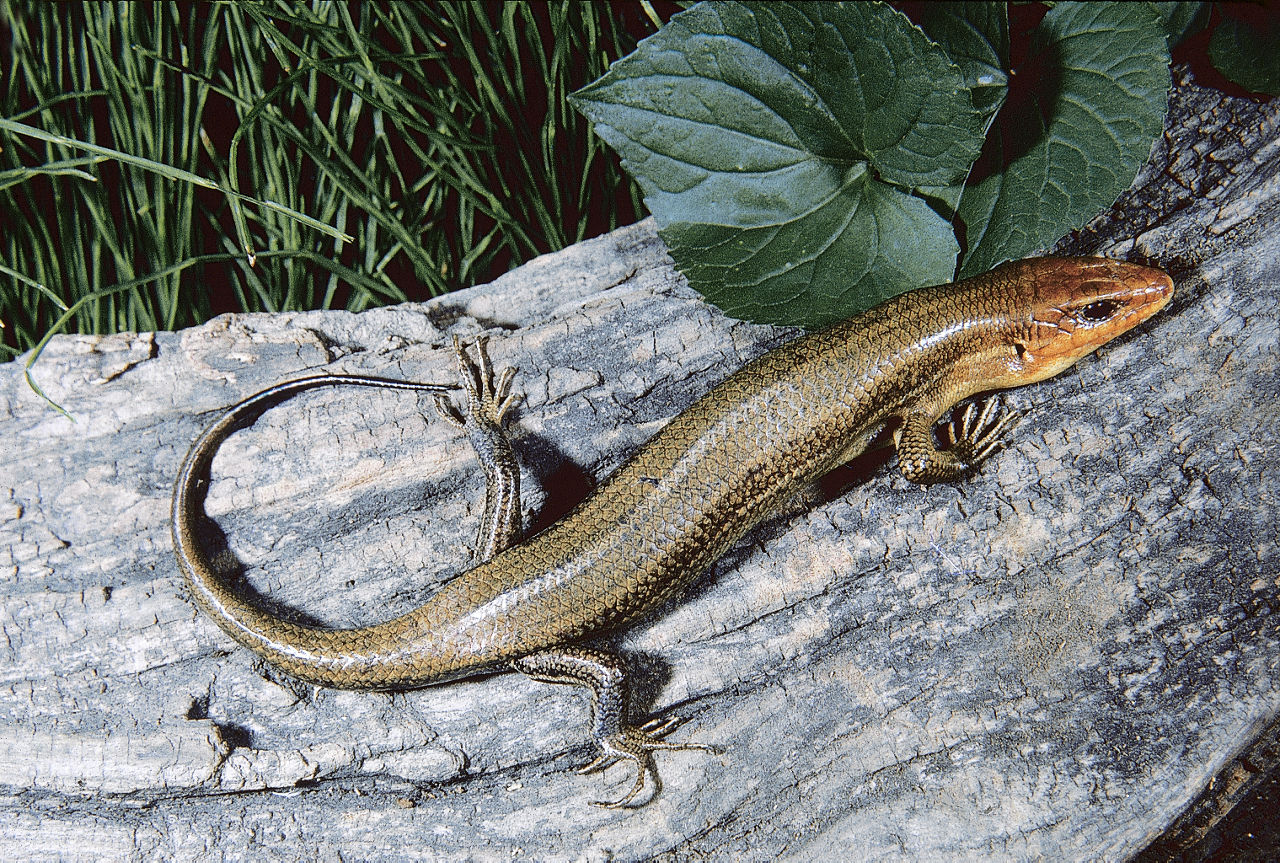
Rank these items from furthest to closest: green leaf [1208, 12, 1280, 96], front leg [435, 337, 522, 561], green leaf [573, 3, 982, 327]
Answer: front leg [435, 337, 522, 561] < green leaf [1208, 12, 1280, 96] < green leaf [573, 3, 982, 327]

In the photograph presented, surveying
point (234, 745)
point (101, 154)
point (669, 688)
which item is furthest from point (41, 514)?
point (669, 688)

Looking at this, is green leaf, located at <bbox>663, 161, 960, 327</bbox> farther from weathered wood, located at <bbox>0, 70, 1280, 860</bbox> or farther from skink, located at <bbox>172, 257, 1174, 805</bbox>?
weathered wood, located at <bbox>0, 70, 1280, 860</bbox>

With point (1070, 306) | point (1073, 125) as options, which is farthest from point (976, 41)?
point (1070, 306)

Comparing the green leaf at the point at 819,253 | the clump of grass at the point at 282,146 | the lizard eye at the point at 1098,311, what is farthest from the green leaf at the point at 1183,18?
the clump of grass at the point at 282,146

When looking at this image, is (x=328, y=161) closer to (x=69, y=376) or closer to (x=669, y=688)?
(x=69, y=376)

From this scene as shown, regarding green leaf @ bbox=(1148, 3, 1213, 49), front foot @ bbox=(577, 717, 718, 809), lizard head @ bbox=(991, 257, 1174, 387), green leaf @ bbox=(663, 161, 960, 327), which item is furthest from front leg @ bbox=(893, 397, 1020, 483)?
green leaf @ bbox=(1148, 3, 1213, 49)

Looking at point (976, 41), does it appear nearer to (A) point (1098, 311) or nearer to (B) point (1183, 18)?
(B) point (1183, 18)

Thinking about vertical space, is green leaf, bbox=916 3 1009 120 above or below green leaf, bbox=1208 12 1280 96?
below
